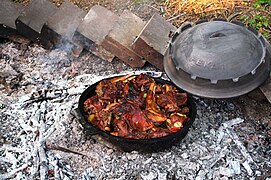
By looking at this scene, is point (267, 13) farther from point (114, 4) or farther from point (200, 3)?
point (114, 4)

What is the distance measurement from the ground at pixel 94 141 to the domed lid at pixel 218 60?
611 millimetres

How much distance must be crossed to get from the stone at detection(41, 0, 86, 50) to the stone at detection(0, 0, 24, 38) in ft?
1.20

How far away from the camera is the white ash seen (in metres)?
3.37

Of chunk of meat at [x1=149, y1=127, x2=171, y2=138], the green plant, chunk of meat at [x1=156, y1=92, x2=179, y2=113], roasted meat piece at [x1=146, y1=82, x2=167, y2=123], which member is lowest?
chunk of meat at [x1=149, y1=127, x2=171, y2=138]

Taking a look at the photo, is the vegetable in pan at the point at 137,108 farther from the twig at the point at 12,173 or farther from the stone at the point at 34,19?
the stone at the point at 34,19

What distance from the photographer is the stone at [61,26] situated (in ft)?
14.9

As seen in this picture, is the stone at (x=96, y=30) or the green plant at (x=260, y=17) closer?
the stone at (x=96, y=30)

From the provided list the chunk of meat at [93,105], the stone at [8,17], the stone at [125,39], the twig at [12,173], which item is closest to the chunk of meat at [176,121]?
the chunk of meat at [93,105]

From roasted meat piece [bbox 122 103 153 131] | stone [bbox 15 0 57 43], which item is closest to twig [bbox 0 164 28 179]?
roasted meat piece [bbox 122 103 153 131]

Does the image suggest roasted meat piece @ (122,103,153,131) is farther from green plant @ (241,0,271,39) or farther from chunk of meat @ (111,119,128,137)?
green plant @ (241,0,271,39)

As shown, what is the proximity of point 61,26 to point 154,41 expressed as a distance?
1.13 meters

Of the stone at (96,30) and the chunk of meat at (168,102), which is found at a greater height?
the chunk of meat at (168,102)

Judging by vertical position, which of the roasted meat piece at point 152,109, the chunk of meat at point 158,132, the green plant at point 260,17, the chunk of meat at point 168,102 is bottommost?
the chunk of meat at point 158,132

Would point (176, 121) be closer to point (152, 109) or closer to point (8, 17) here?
point (152, 109)
